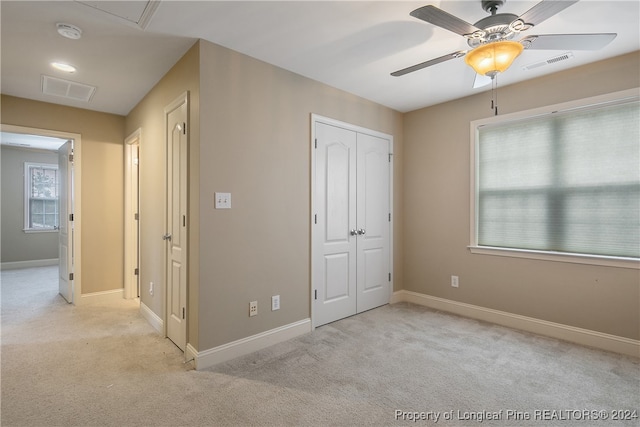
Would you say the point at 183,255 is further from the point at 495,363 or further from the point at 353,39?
the point at 495,363

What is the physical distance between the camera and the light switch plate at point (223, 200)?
2.51m

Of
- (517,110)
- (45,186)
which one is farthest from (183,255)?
(45,186)

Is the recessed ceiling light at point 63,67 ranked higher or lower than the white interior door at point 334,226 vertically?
higher

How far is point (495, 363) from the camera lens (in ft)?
8.18

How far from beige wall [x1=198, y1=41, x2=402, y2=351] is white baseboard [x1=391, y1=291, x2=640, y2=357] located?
5.66 ft

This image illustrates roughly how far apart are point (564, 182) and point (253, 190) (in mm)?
2947

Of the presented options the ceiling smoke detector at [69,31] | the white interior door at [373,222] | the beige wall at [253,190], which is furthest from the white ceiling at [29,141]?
the white interior door at [373,222]

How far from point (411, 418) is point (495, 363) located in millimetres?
1065

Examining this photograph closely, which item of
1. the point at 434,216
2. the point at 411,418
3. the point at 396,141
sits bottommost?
the point at 411,418

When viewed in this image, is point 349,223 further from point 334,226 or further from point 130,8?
point 130,8

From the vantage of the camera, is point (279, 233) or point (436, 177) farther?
point (436, 177)

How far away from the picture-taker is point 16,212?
638cm

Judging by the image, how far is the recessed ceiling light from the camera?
2.85 metres

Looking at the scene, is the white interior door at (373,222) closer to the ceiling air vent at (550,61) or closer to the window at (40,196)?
the ceiling air vent at (550,61)
